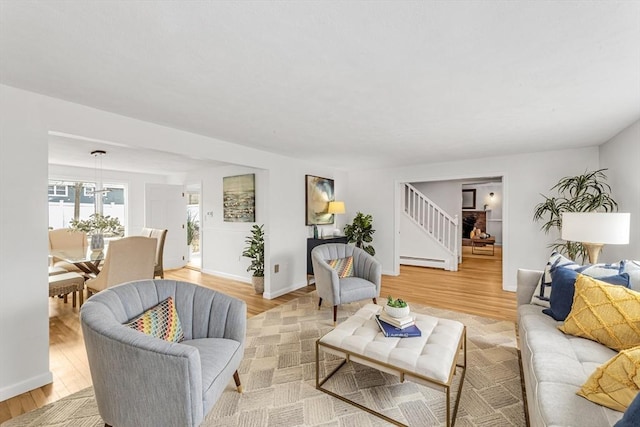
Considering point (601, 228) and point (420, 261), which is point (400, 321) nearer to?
point (601, 228)

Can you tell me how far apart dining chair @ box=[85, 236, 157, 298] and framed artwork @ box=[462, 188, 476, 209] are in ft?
32.0

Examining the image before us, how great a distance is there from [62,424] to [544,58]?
11.8ft

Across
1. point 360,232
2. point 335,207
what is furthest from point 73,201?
point 360,232

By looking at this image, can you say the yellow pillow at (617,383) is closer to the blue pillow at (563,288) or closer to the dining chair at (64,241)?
the blue pillow at (563,288)

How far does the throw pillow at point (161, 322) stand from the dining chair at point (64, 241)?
3431 millimetres

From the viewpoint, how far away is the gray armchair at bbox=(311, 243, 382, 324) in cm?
327

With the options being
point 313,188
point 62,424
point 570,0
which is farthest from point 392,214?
point 62,424

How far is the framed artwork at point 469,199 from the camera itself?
32.7ft

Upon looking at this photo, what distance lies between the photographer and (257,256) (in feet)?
15.1

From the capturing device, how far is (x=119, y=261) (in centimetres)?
328

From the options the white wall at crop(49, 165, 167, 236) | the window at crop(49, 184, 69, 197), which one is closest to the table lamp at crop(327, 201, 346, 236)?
the white wall at crop(49, 165, 167, 236)

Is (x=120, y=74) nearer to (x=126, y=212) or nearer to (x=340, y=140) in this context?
(x=340, y=140)

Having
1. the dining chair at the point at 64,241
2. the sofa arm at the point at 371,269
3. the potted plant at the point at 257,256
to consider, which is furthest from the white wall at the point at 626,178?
the dining chair at the point at 64,241

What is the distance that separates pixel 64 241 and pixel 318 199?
164 inches
